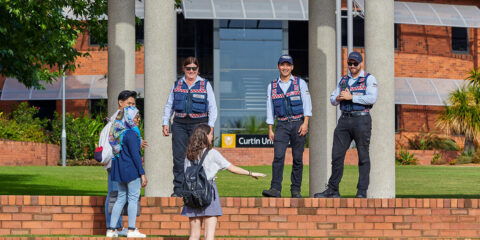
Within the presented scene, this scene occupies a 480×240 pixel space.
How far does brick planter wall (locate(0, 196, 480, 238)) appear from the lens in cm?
1034

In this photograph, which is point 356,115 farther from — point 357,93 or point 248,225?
point 248,225

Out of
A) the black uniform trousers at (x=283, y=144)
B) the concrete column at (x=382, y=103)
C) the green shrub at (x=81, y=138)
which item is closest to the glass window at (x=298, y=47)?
the green shrub at (x=81, y=138)

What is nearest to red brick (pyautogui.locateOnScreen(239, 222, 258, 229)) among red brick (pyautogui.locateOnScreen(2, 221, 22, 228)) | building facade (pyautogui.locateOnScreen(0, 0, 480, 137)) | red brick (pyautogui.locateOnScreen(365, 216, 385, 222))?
red brick (pyautogui.locateOnScreen(365, 216, 385, 222))

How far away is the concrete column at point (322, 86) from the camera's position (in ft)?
41.5

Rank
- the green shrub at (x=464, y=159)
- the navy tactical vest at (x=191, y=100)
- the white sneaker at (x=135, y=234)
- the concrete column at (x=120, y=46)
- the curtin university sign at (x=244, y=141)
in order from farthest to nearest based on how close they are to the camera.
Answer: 1. the curtin university sign at (x=244, y=141)
2. the green shrub at (x=464, y=159)
3. the concrete column at (x=120, y=46)
4. the navy tactical vest at (x=191, y=100)
5. the white sneaker at (x=135, y=234)

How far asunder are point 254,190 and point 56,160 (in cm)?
1939

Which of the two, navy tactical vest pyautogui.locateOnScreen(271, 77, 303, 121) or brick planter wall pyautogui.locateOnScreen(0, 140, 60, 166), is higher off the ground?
navy tactical vest pyautogui.locateOnScreen(271, 77, 303, 121)

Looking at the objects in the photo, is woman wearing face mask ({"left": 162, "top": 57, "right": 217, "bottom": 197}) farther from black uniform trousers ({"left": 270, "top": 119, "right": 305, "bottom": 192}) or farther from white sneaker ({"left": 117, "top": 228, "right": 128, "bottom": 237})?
white sneaker ({"left": 117, "top": 228, "right": 128, "bottom": 237})

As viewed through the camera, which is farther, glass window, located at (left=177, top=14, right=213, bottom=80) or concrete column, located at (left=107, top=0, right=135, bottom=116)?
glass window, located at (left=177, top=14, right=213, bottom=80)

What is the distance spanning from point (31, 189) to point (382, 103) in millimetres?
8694

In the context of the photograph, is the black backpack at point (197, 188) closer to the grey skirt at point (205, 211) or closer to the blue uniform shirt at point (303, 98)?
the grey skirt at point (205, 211)

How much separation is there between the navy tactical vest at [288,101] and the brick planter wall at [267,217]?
1212 mm

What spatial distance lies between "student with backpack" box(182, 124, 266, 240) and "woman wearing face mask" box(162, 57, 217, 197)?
2.43 metres

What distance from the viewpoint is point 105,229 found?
10.4 meters
